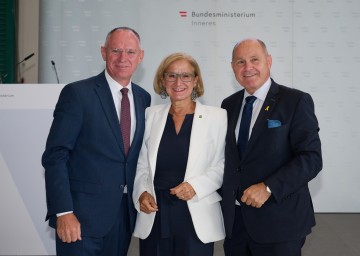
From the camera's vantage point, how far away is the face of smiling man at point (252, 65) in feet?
7.76

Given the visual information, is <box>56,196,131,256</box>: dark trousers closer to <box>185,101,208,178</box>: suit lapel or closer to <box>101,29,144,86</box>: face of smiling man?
<box>185,101,208,178</box>: suit lapel

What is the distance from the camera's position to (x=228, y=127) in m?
2.43

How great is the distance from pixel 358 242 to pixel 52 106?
3.54m

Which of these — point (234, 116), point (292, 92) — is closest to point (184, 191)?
point (234, 116)

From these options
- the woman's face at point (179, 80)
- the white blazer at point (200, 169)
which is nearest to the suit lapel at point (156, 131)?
the white blazer at point (200, 169)

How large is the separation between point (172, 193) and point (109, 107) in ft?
1.96

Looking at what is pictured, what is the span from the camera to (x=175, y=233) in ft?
7.33

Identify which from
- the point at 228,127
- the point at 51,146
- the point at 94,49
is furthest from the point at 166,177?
the point at 94,49

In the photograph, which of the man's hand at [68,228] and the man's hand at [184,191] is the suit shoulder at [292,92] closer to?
the man's hand at [184,191]

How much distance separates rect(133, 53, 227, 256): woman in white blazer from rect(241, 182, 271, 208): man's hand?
264mm

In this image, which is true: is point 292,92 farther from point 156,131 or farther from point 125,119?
point 125,119

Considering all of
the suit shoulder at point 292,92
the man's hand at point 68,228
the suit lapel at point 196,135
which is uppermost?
the suit shoulder at point 292,92

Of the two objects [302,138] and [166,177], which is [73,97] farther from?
[302,138]

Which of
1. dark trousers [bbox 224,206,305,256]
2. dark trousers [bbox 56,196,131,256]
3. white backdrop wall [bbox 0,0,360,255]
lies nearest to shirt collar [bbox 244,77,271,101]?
dark trousers [bbox 224,206,305,256]
